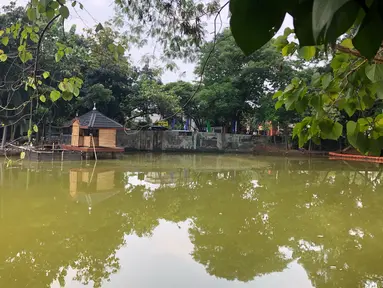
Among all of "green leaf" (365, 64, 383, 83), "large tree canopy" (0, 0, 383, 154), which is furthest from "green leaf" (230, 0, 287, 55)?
"green leaf" (365, 64, 383, 83)

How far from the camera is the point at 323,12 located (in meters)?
0.27

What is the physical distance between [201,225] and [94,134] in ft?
29.7

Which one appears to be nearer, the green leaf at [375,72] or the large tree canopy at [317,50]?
the large tree canopy at [317,50]

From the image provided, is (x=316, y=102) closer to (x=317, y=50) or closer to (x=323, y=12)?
(x=317, y=50)

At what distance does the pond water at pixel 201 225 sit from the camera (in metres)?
3.08

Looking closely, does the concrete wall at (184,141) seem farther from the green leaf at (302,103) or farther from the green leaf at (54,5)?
the green leaf at (302,103)

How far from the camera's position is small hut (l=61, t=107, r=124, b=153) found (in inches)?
487

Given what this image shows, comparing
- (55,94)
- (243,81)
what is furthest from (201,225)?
(243,81)

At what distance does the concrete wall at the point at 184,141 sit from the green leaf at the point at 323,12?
662 inches

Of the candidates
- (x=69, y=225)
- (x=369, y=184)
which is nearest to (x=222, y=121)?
(x=369, y=184)

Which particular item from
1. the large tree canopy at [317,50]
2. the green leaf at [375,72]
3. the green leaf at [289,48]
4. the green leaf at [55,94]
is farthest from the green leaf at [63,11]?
the green leaf at [375,72]

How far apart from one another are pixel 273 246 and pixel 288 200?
2779 millimetres

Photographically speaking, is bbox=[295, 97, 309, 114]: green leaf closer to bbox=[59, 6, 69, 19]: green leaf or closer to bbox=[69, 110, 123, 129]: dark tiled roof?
bbox=[59, 6, 69, 19]: green leaf

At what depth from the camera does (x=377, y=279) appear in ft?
9.67
